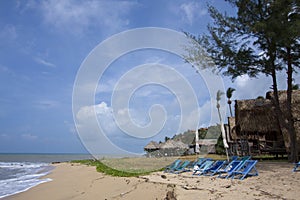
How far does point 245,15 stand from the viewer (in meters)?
11.5

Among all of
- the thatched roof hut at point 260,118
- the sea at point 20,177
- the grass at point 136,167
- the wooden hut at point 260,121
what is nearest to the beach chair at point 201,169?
the grass at point 136,167

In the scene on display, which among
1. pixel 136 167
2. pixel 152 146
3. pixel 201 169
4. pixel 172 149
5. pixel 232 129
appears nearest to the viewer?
pixel 201 169

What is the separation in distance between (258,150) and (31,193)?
11637 millimetres

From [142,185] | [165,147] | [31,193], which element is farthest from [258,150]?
[165,147]

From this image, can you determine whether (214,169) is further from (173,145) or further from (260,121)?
(173,145)

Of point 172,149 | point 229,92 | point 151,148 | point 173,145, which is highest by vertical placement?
point 229,92

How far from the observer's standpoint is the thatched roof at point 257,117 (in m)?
15.4

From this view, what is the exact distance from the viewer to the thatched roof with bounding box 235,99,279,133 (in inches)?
605

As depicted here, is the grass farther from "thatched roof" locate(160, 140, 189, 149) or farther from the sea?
"thatched roof" locate(160, 140, 189, 149)

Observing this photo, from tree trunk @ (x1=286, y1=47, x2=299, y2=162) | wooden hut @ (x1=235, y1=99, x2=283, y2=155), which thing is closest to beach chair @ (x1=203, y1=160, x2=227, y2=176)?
tree trunk @ (x1=286, y1=47, x2=299, y2=162)

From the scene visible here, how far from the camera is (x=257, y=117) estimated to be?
Result: 15.8 metres

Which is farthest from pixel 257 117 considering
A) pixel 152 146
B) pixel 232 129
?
pixel 152 146

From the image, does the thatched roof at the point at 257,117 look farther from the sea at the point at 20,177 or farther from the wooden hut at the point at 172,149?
the wooden hut at the point at 172,149

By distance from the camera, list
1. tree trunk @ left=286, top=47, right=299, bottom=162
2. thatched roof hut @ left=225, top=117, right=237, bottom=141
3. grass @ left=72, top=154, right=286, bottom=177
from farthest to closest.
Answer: thatched roof hut @ left=225, top=117, right=237, bottom=141 < grass @ left=72, top=154, right=286, bottom=177 < tree trunk @ left=286, top=47, right=299, bottom=162
